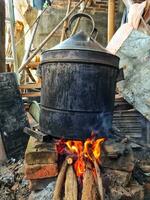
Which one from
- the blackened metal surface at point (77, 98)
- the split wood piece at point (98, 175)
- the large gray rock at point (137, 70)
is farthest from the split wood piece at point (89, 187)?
the large gray rock at point (137, 70)

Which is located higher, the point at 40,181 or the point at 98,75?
the point at 98,75

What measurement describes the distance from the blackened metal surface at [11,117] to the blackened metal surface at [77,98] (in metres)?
1.28

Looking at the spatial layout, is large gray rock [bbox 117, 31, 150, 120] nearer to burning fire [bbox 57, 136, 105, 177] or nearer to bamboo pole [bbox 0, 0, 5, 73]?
burning fire [bbox 57, 136, 105, 177]

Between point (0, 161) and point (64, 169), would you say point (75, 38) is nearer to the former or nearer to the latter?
point (64, 169)

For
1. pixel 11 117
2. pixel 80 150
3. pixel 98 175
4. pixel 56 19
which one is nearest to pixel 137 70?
pixel 11 117

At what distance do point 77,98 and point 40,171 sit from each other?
0.69m

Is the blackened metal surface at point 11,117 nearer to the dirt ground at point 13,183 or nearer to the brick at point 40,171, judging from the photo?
the dirt ground at point 13,183

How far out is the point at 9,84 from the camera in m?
3.57

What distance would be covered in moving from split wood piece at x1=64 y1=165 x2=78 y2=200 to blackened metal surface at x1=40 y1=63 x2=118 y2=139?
0.29m

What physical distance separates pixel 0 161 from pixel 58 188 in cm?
142

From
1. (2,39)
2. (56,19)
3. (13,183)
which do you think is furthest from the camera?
(56,19)

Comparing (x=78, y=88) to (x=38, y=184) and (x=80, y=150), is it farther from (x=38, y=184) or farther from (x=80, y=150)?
(x=38, y=184)

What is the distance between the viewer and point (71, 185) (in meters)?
2.16

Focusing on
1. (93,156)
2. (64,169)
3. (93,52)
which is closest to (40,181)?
(64,169)
